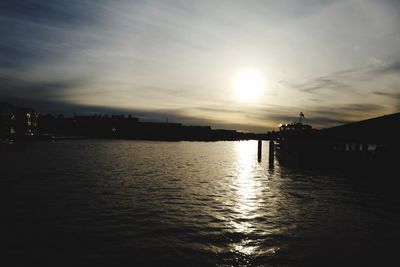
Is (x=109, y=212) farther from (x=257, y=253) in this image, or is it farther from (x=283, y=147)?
(x=283, y=147)

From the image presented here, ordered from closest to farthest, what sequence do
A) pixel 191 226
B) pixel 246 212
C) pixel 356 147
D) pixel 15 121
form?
pixel 191 226
pixel 246 212
pixel 356 147
pixel 15 121

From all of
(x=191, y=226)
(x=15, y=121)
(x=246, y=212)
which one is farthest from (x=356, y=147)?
(x=15, y=121)

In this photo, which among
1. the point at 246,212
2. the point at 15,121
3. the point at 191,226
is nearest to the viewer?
the point at 191,226

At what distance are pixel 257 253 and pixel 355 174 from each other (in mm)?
28540

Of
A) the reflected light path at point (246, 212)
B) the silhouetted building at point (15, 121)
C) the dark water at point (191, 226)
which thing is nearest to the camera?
the dark water at point (191, 226)

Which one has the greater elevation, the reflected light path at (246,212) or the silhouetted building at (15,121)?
the silhouetted building at (15,121)

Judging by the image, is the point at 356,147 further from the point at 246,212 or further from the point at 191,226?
the point at 191,226

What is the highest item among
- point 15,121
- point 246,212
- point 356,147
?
point 15,121

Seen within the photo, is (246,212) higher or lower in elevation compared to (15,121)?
lower

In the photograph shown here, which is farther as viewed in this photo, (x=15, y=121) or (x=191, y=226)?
(x=15, y=121)

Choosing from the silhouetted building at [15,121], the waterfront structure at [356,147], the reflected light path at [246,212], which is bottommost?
the reflected light path at [246,212]

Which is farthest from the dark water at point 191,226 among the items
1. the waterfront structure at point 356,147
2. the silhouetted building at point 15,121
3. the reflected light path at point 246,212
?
the silhouetted building at point 15,121

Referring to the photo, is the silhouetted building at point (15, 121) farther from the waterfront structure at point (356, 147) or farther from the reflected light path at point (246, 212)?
the reflected light path at point (246, 212)

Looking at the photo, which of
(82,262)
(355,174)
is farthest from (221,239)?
(355,174)
